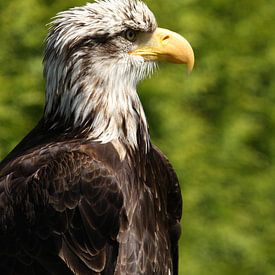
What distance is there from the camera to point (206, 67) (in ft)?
A: 37.0

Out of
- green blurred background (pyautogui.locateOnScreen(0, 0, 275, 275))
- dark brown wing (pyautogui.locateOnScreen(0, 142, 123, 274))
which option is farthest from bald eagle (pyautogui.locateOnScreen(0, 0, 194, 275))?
green blurred background (pyautogui.locateOnScreen(0, 0, 275, 275))

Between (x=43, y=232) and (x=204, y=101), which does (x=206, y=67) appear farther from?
(x=43, y=232)

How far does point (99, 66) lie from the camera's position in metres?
7.52

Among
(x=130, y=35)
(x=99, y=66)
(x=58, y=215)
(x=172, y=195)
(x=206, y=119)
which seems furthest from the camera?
(x=206, y=119)

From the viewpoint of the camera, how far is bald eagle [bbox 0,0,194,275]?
7359 mm

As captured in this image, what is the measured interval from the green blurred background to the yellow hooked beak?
249 centimetres

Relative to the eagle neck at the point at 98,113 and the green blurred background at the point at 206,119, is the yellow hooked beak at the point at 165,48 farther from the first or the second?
the green blurred background at the point at 206,119

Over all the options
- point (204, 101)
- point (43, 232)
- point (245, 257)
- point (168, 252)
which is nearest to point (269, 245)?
point (245, 257)

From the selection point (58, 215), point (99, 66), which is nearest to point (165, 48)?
point (99, 66)

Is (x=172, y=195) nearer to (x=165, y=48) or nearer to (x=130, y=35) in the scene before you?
(x=165, y=48)

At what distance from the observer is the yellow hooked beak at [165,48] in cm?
769

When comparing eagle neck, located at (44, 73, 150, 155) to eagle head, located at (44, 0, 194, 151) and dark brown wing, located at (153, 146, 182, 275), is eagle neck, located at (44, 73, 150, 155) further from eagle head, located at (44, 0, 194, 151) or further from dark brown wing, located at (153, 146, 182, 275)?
dark brown wing, located at (153, 146, 182, 275)

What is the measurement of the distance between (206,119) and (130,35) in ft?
11.8

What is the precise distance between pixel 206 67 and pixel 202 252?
1.59 metres
